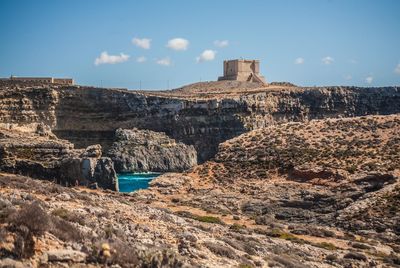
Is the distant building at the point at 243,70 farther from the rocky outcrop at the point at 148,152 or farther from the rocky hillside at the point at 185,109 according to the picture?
the rocky outcrop at the point at 148,152

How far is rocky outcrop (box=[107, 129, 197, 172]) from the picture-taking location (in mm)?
83938

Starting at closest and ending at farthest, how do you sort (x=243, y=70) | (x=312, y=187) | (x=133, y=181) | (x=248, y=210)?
(x=248, y=210) < (x=312, y=187) < (x=133, y=181) < (x=243, y=70)

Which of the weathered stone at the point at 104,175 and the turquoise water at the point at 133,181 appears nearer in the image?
the weathered stone at the point at 104,175

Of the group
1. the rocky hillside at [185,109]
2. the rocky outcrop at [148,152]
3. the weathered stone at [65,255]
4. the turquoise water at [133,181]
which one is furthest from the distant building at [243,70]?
the weathered stone at [65,255]

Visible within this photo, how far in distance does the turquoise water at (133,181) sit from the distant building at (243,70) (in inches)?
1616

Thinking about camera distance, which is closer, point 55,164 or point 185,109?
point 55,164

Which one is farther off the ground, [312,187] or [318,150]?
[318,150]

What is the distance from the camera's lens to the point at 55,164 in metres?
44.6

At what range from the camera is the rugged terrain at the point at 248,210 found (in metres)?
13.8

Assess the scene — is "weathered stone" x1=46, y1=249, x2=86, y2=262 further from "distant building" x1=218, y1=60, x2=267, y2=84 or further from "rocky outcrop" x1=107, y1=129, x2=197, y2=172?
"distant building" x1=218, y1=60, x2=267, y2=84

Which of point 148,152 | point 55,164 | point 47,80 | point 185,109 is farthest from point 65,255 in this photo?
point 47,80

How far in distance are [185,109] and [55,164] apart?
48.8 m

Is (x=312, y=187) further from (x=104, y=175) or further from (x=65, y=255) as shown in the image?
(x=65, y=255)

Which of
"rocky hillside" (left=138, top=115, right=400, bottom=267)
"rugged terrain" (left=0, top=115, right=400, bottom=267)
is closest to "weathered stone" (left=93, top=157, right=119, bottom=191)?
"rugged terrain" (left=0, top=115, right=400, bottom=267)
